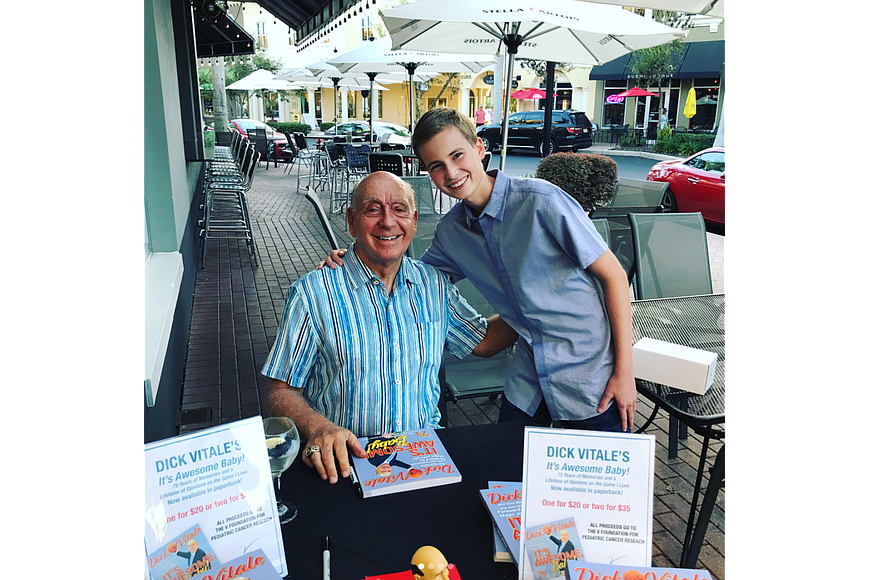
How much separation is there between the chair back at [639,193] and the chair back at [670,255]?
2.43 m

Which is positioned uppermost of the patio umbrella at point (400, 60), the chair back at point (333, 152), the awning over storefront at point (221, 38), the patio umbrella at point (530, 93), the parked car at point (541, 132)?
the patio umbrella at point (530, 93)

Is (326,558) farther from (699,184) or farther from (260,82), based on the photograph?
(260,82)

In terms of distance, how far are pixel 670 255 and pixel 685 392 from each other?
5.55 ft

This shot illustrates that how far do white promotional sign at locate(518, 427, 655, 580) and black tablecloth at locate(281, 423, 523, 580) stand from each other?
0.39 ft

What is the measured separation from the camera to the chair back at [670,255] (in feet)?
11.4

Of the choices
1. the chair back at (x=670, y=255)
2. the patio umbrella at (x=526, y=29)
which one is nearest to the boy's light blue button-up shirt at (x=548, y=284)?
the chair back at (x=670, y=255)

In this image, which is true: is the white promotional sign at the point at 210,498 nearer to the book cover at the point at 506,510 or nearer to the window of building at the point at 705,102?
the book cover at the point at 506,510

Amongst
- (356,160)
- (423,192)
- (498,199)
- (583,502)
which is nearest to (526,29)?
(423,192)

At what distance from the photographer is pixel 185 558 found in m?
0.97

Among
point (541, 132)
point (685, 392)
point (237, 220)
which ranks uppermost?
point (541, 132)
